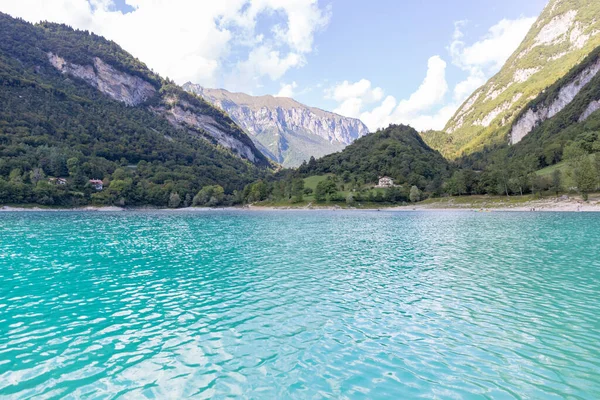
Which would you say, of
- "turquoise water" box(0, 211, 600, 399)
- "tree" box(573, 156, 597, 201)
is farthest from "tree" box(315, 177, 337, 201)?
"turquoise water" box(0, 211, 600, 399)

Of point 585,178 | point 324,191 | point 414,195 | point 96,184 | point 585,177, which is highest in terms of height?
point 96,184

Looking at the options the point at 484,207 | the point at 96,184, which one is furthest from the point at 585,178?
the point at 96,184

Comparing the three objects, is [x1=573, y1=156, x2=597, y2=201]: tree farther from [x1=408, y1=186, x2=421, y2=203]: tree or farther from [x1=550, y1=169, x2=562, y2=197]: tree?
[x1=408, y1=186, x2=421, y2=203]: tree

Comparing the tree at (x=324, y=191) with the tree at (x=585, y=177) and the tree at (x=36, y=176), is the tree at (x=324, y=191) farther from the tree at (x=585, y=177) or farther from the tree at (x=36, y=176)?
the tree at (x=36, y=176)

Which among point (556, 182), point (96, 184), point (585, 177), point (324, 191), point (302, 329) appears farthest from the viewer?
point (324, 191)

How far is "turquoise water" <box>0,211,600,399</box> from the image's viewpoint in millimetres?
10203

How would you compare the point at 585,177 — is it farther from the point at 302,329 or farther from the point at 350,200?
the point at 302,329

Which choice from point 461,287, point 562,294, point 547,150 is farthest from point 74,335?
point 547,150

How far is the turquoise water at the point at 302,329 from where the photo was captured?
10203 millimetres

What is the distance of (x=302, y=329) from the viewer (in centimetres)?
1490

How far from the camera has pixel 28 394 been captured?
952 cm

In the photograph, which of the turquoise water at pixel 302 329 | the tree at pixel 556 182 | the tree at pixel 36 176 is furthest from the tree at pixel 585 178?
the tree at pixel 36 176

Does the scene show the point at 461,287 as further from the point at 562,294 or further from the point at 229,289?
the point at 229,289

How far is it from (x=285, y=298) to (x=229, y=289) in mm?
4396
